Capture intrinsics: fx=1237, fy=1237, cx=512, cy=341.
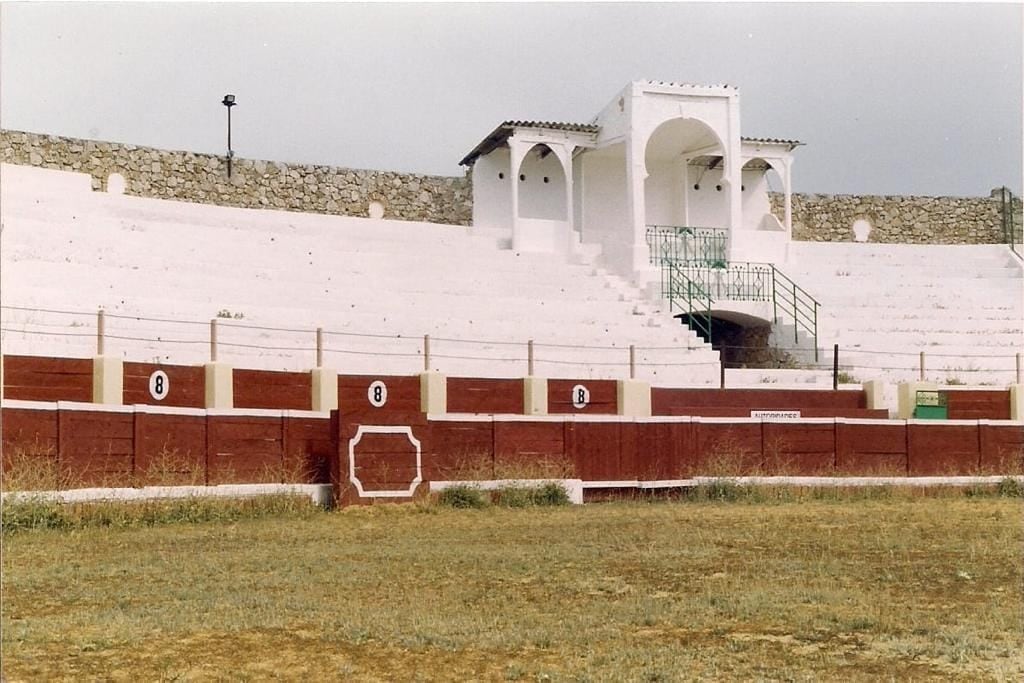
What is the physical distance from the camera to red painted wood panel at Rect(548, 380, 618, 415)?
16.0 metres

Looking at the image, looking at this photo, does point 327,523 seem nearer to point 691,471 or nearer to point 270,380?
point 270,380

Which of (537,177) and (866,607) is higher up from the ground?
(537,177)

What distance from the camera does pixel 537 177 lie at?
27578mm

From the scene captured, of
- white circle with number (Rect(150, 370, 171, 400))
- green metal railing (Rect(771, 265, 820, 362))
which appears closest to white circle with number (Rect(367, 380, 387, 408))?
white circle with number (Rect(150, 370, 171, 400))

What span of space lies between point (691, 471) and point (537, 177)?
13330mm

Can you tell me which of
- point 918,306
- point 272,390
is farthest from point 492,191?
point 272,390

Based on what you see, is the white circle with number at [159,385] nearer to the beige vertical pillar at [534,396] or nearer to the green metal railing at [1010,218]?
the beige vertical pillar at [534,396]

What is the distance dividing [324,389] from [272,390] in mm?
608

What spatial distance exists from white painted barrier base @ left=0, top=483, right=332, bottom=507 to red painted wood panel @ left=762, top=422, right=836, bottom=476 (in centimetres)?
610

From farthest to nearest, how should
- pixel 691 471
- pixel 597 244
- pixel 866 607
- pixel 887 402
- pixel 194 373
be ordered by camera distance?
pixel 597 244, pixel 887 402, pixel 691 471, pixel 194 373, pixel 866 607

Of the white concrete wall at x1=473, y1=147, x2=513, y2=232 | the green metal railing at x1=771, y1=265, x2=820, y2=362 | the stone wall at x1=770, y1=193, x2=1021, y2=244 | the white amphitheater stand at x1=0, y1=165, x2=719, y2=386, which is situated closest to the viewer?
the white amphitheater stand at x1=0, y1=165, x2=719, y2=386

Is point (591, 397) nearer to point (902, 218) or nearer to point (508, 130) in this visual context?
point (508, 130)

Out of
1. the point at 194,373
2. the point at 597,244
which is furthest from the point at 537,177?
the point at 194,373

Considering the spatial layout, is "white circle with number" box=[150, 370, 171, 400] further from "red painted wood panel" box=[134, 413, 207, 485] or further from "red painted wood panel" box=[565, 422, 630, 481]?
"red painted wood panel" box=[565, 422, 630, 481]
